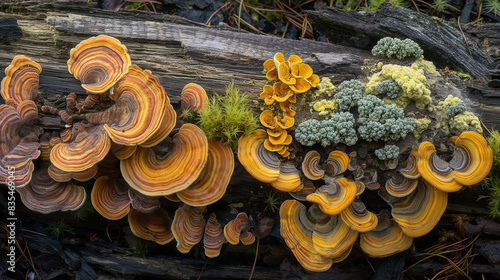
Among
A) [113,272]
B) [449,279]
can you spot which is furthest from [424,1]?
[113,272]

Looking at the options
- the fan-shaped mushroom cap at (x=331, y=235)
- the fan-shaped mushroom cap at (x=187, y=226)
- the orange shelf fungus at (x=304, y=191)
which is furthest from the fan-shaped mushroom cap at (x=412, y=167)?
the fan-shaped mushroom cap at (x=187, y=226)

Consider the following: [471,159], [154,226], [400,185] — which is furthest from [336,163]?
[154,226]

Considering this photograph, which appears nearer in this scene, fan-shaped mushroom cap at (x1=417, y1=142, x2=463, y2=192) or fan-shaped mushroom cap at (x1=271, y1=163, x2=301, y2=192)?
fan-shaped mushroom cap at (x1=417, y1=142, x2=463, y2=192)

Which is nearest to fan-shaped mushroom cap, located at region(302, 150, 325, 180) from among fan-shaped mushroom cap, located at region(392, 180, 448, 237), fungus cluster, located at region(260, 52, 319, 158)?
fungus cluster, located at region(260, 52, 319, 158)

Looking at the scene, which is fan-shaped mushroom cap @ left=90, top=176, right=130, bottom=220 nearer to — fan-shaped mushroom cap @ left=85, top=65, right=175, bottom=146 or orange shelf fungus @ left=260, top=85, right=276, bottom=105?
fan-shaped mushroom cap @ left=85, top=65, right=175, bottom=146

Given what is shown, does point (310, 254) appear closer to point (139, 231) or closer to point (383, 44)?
point (139, 231)

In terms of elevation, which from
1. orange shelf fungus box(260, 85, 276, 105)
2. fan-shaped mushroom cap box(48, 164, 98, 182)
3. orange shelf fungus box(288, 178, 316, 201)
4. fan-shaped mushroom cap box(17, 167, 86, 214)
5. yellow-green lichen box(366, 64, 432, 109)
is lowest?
fan-shaped mushroom cap box(17, 167, 86, 214)
